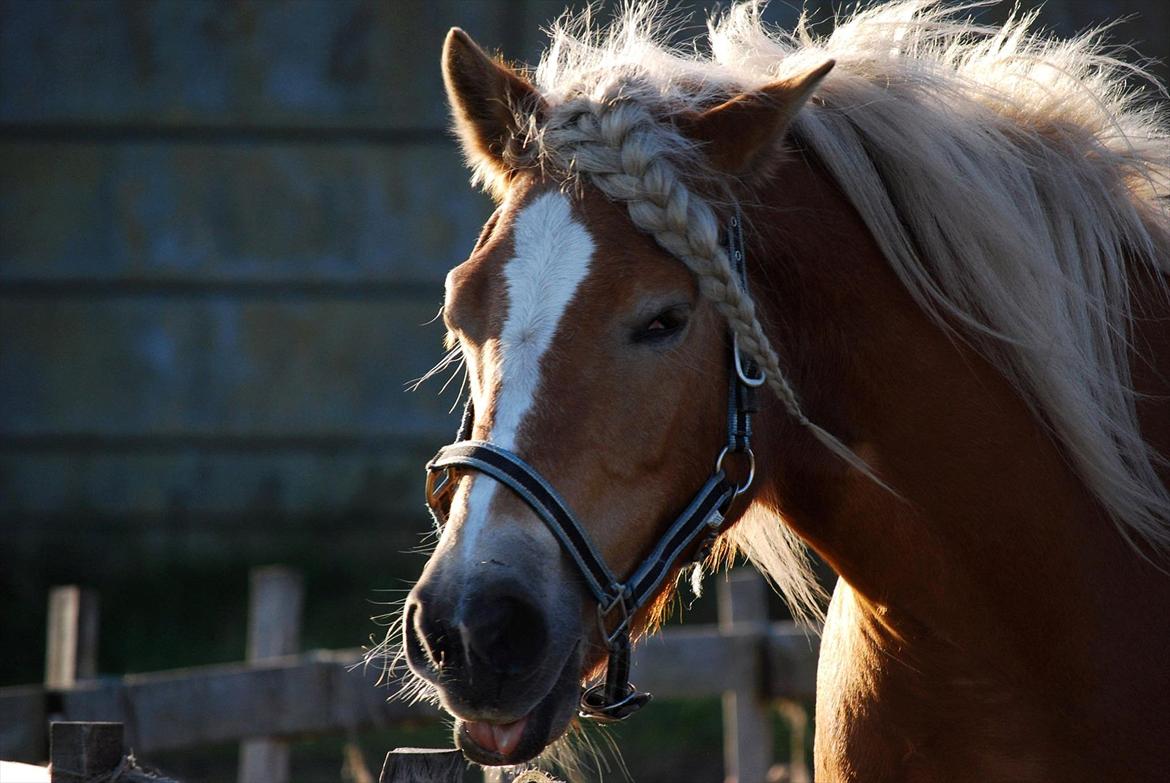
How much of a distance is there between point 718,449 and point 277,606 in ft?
9.65

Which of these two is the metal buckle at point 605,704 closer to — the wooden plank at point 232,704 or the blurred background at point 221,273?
the wooden plank at point 232,704

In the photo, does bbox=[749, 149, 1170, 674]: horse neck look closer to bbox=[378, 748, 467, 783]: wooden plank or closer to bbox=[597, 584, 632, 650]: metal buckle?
bbox=[597, 584, 632, 650]: metal buckle

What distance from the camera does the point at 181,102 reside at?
8.40 metres

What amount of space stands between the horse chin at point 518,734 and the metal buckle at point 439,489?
332mm

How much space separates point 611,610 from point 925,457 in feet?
1.83

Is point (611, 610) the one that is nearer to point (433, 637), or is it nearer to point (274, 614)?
point (433, 637)

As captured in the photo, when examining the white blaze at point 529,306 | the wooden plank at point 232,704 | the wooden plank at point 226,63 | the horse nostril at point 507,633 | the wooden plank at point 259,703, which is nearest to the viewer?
the horse nostril at point 507,633

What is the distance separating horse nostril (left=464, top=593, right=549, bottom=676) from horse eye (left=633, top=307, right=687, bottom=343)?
0.42m

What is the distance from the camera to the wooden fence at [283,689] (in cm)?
380

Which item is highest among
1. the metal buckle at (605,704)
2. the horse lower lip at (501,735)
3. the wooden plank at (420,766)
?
the metal buckle at (605,704)

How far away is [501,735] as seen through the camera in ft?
5.31

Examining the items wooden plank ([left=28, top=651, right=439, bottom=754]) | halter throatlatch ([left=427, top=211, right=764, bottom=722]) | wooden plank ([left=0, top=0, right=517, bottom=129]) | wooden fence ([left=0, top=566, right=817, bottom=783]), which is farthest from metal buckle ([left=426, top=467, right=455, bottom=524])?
wooden plank ([left=0, top=0, right=517, bottom=129])

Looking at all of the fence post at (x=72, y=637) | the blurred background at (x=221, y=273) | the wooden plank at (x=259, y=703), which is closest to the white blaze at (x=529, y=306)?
the wooden plank at (x=259, y=703)

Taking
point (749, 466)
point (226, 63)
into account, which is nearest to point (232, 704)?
point (749, 466)
